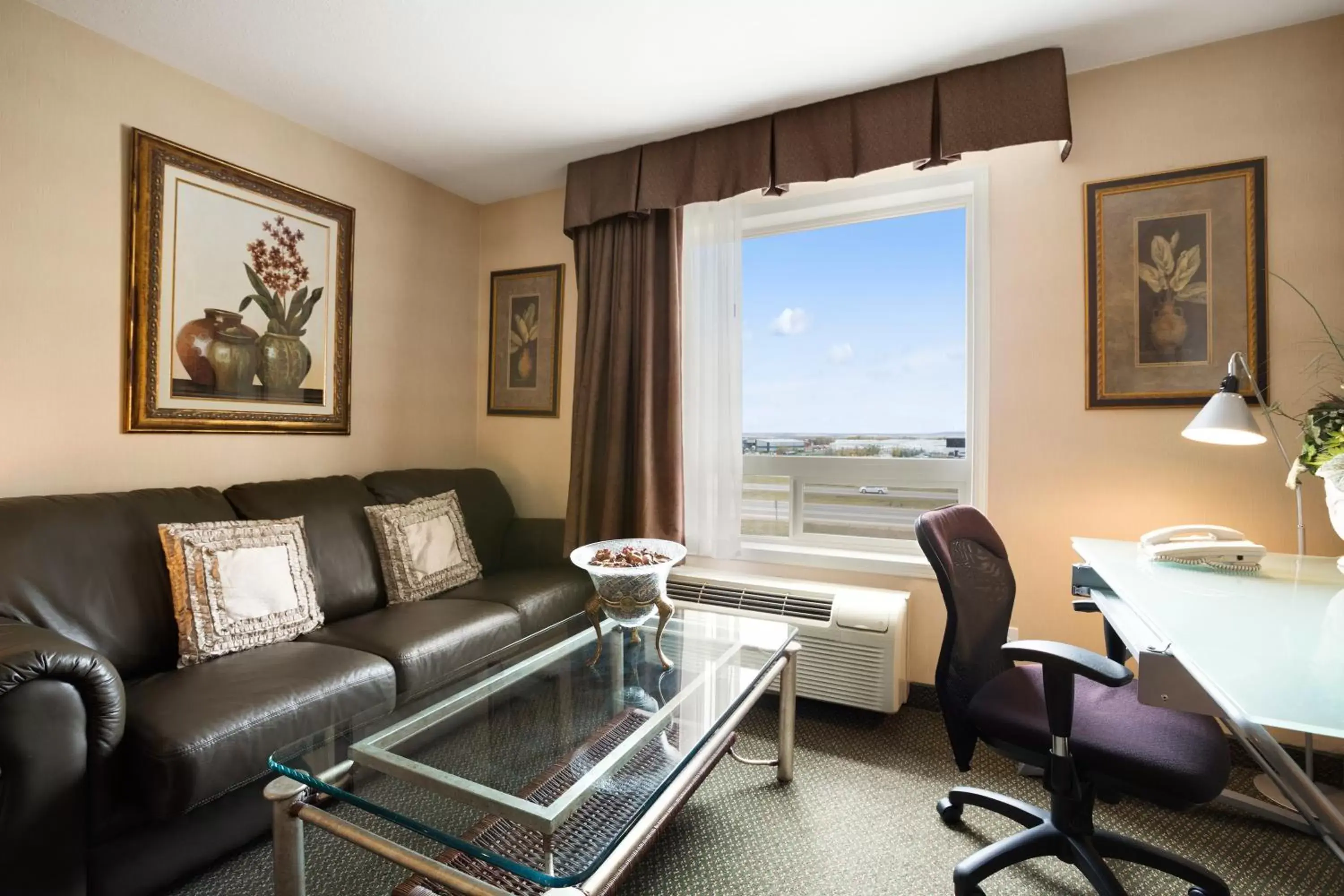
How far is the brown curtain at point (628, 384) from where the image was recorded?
2850 millimetres

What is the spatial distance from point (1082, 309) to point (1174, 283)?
0.90 ft

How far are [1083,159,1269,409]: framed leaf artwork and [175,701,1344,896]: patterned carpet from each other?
4.41 feet

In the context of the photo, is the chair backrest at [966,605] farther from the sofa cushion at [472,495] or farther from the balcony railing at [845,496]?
the sofa cushion at [472,495]

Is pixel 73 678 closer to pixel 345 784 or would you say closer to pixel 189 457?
pixel 345 784

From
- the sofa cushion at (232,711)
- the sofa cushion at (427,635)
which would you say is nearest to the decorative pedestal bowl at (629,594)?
the sofa cushion at (427,635)

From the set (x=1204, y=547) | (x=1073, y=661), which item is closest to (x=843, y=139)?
(x=1204, y=547)

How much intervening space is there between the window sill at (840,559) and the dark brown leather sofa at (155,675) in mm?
958

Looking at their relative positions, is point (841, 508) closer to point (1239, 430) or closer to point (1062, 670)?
point (1239, 430)

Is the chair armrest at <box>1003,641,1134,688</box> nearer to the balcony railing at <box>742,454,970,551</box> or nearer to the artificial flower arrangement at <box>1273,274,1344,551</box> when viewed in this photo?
the artificial flower arrangement at <box>1273,274,1344,551</box>

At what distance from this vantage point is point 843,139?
2420 mm

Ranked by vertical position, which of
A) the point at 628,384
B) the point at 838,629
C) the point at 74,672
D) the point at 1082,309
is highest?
the point at 1082,309

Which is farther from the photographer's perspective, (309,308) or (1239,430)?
(309,308)

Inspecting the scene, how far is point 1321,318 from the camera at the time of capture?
→ 1951 mm

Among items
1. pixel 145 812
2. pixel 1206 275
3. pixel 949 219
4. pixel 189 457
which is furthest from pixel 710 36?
pixel 145 812
